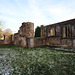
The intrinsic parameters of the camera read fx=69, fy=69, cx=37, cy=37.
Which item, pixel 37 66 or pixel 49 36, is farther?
pixel 49 36

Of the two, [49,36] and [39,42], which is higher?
[49,36]

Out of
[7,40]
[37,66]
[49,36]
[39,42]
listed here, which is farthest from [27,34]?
[37,66]

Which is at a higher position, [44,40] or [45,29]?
[45,29]

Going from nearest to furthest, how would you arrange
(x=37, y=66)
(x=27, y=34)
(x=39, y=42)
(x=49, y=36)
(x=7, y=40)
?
1. (x=37, y=66)
2. (x=27, y=34)
3. (x=39, y=42)
4. (x=49, y=36)
5. (x=7, y=40)

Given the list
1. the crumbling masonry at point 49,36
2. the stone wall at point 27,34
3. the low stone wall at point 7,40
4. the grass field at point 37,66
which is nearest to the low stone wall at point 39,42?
the crumbling masonry at point 49,36

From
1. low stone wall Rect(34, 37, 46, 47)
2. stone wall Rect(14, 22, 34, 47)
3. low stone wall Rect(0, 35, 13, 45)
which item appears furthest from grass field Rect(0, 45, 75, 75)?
low stone wall Rect(0, 35, 13, 45)

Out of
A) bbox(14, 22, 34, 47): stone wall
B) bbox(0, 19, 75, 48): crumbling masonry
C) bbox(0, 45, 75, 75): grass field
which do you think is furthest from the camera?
bbox(0, 19, 75, 48): crumbling masonry

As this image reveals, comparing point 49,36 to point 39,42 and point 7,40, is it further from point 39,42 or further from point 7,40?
point 7,40

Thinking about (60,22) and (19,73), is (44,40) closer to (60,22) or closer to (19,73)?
(60,22)

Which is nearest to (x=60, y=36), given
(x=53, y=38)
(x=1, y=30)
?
(x=53, y=38)

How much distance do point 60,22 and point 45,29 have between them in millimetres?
4423

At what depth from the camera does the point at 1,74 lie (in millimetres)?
2922

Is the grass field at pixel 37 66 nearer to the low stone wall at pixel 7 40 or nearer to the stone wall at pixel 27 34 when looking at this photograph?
the stone wall at pixel 27 34

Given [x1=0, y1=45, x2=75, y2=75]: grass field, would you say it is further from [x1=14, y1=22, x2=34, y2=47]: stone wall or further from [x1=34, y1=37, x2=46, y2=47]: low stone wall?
[x1=34, y1=37, x2=46, y2=47]: low stone wall
